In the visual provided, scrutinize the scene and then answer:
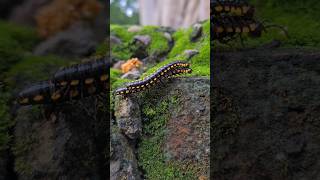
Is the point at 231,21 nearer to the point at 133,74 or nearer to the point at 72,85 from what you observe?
the point at 133,74

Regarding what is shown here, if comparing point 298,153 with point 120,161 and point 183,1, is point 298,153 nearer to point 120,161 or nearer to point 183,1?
point 120,161

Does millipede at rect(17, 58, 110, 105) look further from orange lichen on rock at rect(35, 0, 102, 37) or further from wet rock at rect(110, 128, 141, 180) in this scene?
orange lichen on rock at rect(35, 0, 102, 37)

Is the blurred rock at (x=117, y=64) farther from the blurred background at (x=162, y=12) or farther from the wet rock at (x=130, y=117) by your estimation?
the blurred background at (x=162, y=12)

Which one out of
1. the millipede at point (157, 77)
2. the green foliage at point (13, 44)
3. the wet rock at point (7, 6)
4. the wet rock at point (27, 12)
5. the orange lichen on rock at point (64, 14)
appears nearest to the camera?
the millipede at point (157, 77)

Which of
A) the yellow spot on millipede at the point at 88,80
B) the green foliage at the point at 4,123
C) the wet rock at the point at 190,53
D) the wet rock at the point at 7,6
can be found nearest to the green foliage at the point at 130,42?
the wet rock at the point at 190,53

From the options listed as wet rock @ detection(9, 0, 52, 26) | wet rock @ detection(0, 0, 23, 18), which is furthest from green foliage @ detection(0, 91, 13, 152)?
wet rock @ detection(0, 0, 23, 18)

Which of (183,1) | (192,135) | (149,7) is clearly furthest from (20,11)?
(192,135)
